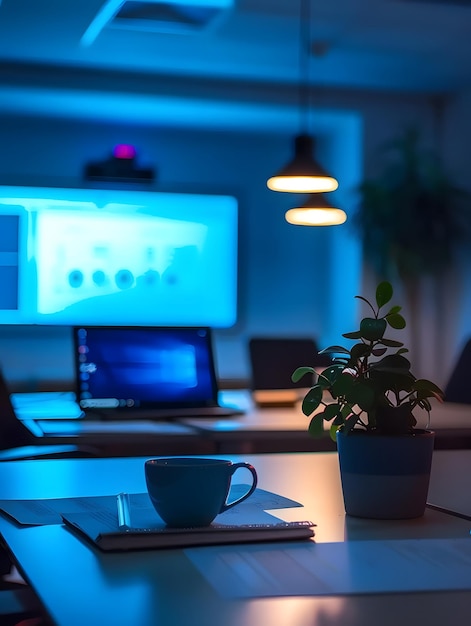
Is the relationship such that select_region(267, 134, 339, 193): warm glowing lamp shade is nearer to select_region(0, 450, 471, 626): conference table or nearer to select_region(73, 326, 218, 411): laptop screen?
select_region(73, 326, 218, 411): laptop screen

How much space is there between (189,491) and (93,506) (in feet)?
0.85

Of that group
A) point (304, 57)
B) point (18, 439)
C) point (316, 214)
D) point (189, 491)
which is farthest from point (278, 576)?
point (304, 57)

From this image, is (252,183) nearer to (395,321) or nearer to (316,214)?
(316,214)

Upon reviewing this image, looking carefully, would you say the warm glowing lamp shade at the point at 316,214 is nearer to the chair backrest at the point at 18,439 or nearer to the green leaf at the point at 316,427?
the chair backrest at the point at 18,439

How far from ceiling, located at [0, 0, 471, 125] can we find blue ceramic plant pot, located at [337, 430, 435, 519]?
384 centimetres

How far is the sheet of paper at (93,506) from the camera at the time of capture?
1278mm

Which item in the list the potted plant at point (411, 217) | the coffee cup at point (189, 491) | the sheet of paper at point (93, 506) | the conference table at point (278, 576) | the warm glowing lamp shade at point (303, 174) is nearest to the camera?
the conference table at point (278, 576)

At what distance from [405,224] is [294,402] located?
2.81 m

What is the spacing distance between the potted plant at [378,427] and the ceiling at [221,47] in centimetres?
376

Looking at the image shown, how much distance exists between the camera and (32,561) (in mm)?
1047

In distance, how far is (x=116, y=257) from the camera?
6746mm

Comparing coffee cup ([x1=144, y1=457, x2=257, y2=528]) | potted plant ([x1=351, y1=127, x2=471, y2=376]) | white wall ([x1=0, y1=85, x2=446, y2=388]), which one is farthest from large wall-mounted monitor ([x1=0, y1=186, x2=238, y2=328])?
coffee cup ([x1=144, y1=457, x2=257, y2=528])

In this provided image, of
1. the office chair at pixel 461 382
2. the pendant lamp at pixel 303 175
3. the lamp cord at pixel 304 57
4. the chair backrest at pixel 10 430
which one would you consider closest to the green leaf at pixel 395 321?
the chair backrest at pixel 10 430

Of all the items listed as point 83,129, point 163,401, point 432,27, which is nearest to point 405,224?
point 432,27
